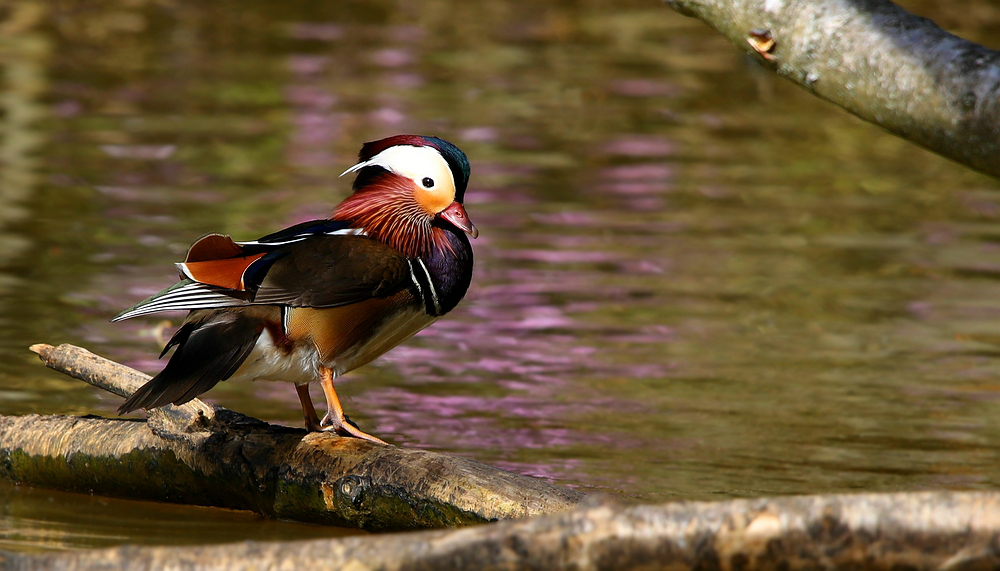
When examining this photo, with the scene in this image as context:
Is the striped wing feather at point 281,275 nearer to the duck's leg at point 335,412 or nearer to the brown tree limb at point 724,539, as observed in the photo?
the duck's leg at point 335,412

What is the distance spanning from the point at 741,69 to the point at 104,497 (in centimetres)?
891

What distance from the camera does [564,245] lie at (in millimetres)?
6742

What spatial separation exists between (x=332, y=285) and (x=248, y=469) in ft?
1.71

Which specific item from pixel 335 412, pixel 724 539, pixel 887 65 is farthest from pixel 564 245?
pixel 724 539

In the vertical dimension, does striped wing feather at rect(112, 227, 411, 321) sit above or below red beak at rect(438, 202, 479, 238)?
below

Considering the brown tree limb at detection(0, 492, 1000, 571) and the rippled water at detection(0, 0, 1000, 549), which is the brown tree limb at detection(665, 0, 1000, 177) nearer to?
the brown tree limb at detection(0, 492, 1000, 571)

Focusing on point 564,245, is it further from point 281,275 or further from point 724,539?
point 724,539

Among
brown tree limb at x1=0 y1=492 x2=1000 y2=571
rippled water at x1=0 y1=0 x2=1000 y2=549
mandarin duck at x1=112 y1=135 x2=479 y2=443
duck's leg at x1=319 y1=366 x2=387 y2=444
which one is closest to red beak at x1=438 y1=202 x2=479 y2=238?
mandarin duck at x1=112 y1=135 x2=479 y2=443

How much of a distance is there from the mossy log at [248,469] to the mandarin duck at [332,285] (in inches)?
6.2

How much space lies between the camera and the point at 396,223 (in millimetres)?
3174

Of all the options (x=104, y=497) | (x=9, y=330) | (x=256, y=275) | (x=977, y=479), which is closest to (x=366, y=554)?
(x=256, y=275)

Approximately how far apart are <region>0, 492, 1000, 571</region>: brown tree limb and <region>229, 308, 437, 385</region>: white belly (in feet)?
3.89

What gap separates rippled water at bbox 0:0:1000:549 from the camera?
4230 mm

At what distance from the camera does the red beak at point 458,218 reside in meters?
3.15
